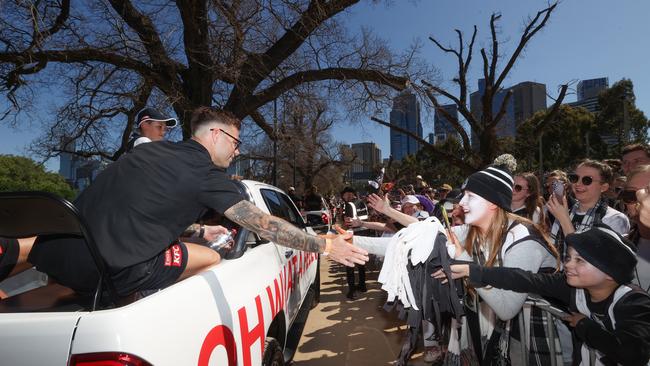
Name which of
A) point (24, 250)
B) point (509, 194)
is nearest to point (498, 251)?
point (509, 194)

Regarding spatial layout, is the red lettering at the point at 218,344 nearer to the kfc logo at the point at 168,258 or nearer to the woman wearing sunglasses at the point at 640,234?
the kfc logo at the point at 168,258

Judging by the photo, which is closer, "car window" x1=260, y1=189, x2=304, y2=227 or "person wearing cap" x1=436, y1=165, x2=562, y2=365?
"person wearing cap" x1=436, y1=165, x2=562, y2=365

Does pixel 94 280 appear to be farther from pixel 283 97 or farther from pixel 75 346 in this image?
pixel 283 97

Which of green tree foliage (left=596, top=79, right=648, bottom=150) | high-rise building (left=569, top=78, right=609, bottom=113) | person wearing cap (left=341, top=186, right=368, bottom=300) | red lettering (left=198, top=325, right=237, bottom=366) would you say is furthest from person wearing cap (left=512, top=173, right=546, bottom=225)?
high-rise building (left=569, top=78, right=609, bottom=113)

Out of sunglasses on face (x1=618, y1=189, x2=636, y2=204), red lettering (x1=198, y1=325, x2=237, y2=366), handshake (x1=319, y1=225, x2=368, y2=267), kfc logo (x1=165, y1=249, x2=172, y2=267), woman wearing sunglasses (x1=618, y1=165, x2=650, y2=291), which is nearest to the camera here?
red lettering (x1=198, y1=325, x2=237, y2=366)

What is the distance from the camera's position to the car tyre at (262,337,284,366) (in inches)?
94.8

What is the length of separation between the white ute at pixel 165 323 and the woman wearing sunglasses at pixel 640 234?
7.57 feet

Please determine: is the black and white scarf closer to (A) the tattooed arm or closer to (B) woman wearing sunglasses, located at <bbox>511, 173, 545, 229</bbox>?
(B) woman wearing sunglasses, located at <bbox>511, 173, 545, 229</bbox>

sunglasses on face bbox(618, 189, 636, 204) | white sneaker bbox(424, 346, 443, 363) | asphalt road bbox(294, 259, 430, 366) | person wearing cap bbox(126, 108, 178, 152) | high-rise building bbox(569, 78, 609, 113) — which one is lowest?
asphalt road bbox(294, 259, 430, 366)

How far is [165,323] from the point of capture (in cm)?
141

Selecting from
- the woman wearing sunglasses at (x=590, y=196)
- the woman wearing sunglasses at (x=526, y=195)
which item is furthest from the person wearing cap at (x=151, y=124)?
the woman wearing sunglasses at (x=590, y=196)

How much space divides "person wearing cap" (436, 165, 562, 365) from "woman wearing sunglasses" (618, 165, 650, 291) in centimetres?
60

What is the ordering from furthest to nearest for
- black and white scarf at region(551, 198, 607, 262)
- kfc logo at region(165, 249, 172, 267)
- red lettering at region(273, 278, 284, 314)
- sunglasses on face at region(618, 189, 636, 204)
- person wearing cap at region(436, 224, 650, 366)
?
black and white scarf at region(551, 198, 607, 262) → sunglasses on face at region(618, 189, 636, 204) → red lettering at region(273, 278, 284, 314) → kfc logo at region(165, 249, 172, 267) → person wearing cap at region(436, 224, 650, 366)

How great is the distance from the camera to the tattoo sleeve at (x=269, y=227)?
6.41 ft
